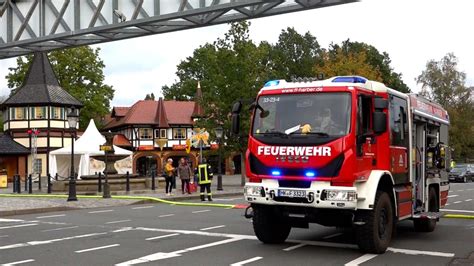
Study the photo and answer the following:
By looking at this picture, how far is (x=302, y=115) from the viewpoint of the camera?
10.5 metres

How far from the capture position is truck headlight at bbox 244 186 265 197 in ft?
34.4

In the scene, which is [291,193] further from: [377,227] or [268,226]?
[377,227]

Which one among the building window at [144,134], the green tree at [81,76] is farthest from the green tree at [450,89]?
the green tree at [81,76]

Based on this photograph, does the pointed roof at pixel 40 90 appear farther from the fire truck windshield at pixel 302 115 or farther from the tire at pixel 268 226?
the fire truck windshield at pixel 302 115

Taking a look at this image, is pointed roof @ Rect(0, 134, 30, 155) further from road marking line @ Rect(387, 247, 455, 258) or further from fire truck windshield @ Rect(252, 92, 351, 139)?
road marking line @ Rect(387, 247, 455, 258)

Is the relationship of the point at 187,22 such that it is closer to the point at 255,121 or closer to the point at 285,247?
the point at 255,121

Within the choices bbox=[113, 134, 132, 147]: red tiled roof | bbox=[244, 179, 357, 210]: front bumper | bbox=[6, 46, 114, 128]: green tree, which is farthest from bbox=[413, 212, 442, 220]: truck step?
bbox=[113, 134, 132, 147]: red tiled roof

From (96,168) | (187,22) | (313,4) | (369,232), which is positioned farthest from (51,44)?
(96,168)

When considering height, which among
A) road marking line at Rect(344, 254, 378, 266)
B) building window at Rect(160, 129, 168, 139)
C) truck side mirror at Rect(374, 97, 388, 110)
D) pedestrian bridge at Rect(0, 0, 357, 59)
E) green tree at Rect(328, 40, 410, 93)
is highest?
green tree at Rect(328, 40, 410, 93)

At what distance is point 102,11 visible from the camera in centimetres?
1512

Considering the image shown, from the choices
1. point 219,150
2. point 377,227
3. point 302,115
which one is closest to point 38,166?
point 219,150

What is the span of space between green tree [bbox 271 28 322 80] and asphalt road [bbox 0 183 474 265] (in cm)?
6864

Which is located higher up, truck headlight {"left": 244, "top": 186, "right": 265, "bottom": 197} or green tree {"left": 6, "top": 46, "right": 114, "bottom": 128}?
green tree {"left": 6, "top": 46, "right": 114, "bottom": 128}

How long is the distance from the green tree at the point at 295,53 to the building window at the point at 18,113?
1478 inches
